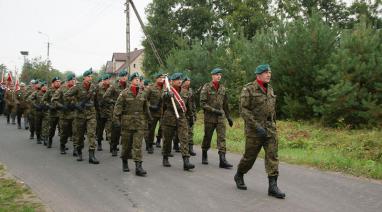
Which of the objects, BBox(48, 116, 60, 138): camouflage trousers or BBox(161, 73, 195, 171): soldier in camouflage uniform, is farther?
BBox(48, 116, 60, 138): camouflage trousers

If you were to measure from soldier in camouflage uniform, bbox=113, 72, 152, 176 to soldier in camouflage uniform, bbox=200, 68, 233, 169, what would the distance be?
1.35 metres

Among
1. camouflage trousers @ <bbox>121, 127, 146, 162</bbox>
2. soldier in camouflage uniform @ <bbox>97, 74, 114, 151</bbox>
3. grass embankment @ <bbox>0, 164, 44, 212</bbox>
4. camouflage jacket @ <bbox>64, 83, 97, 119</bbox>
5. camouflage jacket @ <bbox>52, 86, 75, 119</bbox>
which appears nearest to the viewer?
grass embankment @ <bbox>0, 164, 44, 212</bbox>

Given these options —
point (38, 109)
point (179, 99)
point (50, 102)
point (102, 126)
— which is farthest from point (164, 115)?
point (38, 109)

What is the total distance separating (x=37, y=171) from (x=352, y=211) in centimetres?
626

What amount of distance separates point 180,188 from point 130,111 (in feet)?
7.33

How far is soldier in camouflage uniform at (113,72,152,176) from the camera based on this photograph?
9.30m

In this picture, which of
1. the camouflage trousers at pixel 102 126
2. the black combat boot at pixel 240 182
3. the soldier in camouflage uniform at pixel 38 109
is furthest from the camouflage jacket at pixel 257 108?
the soldier in camouflage uniform at pixel 38 109

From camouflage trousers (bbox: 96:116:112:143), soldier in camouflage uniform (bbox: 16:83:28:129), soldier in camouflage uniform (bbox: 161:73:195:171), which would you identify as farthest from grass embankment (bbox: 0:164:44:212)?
soldier in camouflage uniform (bbox: 16:83:28:129)

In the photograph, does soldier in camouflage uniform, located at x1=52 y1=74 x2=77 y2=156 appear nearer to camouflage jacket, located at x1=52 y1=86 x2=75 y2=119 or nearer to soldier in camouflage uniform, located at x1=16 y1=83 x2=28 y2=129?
camouflage jacket, located at x1=52 y1=86 x2=75 y2=119

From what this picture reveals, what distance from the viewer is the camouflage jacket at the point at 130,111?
9.36 metres

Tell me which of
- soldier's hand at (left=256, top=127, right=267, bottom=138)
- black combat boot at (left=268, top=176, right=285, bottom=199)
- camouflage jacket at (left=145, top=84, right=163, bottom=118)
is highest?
camouflage jacket at (left=145, top=84, right=163, bottom=118)

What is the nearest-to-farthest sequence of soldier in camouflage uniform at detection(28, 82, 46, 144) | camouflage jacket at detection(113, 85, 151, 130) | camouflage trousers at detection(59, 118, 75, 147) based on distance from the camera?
camouflage jacket at detection(113, 85, 151, 130) → camouflage trousers at detection(59, 118, 75, 147) → soldier in camouflage uniform at detection(28, 82, 46, 144)

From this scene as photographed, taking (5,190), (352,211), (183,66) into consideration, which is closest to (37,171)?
(5,190)

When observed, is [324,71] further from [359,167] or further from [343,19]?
[343,19]
